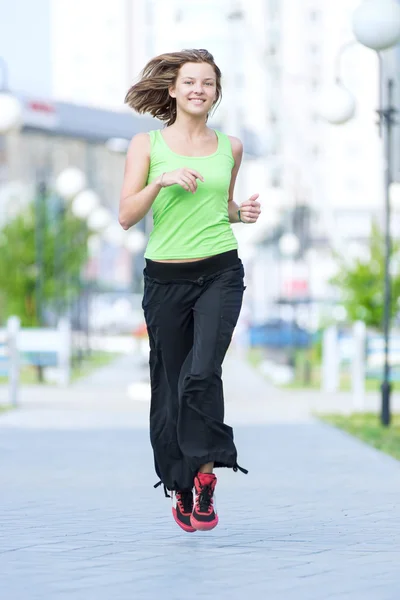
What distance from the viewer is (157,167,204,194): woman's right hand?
217 inches

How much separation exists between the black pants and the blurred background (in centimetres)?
92

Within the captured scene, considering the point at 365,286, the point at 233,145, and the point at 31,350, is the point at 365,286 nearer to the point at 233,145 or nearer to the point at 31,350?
the point at 31,350

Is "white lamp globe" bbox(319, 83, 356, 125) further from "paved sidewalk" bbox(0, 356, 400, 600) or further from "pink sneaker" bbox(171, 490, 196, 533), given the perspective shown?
"pink sneaker" bbox(171, 490, 196, 533)

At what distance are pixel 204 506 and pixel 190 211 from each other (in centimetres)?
113

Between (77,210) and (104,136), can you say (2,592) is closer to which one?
(77,210)

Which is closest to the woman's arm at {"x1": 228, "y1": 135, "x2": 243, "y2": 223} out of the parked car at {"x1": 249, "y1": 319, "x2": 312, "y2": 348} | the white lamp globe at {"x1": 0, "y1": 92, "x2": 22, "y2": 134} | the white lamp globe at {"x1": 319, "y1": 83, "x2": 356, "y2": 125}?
the white lamp globe at {"x1": 319, "y1": 83, "x2": 356, "y2": 125}

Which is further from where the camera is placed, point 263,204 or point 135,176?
point 263,204

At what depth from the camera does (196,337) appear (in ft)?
18.9

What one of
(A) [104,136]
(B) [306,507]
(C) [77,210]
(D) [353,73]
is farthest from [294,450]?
(D) [353,73]

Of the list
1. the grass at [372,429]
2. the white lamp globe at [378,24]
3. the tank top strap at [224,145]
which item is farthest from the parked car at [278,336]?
the tank top strap at [224,145]

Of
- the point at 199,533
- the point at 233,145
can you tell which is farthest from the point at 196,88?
the point at 199,533

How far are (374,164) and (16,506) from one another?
9242 cm

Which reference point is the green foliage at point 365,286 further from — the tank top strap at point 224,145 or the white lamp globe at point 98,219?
the tank top strap at point 224,145

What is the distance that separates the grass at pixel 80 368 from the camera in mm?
25844
